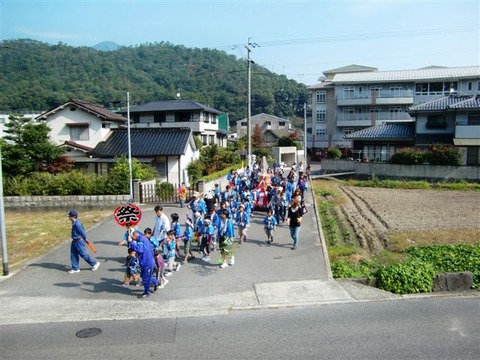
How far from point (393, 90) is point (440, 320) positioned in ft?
158

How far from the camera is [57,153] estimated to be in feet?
78.9

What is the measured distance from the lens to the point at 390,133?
3881cm

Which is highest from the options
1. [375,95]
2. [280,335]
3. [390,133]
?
[375,95]

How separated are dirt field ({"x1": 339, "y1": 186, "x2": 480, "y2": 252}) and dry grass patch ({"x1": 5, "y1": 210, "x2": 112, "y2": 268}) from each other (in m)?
11.2

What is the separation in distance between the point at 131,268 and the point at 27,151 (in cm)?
1669

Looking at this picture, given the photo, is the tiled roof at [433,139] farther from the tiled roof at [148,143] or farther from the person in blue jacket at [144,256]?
the person in blue jacket at [144,256]

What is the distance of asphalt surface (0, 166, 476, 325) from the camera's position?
865cm

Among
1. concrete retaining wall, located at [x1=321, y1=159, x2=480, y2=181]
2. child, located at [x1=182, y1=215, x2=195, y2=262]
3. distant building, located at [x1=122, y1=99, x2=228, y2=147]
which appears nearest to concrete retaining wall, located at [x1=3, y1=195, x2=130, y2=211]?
child, located at [x1=182, y1=215, x2=195, y2=262]

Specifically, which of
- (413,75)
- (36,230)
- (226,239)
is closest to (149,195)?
(36,230)

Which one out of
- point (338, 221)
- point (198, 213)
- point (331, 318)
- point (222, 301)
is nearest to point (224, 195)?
point (198, 213)

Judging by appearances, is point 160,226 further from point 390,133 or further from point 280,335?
point 390,133

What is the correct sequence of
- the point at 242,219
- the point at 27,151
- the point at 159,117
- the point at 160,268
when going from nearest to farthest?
the point at 160,268 < the point at 242,219 < the point at 27,151 < the point at 159,117

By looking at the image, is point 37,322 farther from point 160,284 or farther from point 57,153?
point 57,153

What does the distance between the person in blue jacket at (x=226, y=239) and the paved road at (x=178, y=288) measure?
0.91 feet
